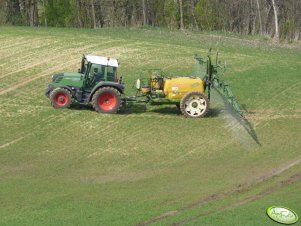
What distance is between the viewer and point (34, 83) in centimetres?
2783

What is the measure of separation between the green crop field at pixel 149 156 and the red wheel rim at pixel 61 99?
0.34m

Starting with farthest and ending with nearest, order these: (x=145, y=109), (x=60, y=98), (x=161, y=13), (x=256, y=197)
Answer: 1. (x=161, y=13)
2. (x=145, y=109)
3. (x=60, y=98)
4. (x=256, y=197)

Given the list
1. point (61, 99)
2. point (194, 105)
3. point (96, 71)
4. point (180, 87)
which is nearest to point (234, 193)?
point (194, 105)

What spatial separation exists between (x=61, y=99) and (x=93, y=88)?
1.34m

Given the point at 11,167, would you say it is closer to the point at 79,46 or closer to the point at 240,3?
the point at 79,46

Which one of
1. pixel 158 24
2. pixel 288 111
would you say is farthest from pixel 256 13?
pixel 288 111

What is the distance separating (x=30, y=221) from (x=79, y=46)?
69.5 ft

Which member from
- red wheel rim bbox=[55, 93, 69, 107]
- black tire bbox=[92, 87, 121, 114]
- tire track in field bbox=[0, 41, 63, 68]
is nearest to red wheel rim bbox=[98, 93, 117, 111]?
black tire bbox=[92, 87, 121, 114]

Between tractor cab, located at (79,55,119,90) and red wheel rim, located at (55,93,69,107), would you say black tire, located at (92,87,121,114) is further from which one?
red wheel rim, located at (55,93,69,107)

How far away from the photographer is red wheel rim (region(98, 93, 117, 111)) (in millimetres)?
22766

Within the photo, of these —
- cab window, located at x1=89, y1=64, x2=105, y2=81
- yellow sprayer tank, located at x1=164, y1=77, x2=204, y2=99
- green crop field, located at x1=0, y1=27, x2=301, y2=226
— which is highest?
cab window, located at x1=89, y1=64, x2=105, y2=81

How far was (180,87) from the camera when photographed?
22438 mm

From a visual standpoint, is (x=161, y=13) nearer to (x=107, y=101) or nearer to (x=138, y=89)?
(x=138, y=89)

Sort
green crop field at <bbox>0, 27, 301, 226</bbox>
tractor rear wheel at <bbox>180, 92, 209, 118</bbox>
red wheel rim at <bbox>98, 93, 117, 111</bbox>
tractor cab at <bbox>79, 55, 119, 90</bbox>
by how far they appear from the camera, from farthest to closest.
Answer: tractor cab at <bbox>79, 55, 119, 90</bbox> < red wheel rim at <bbox>98, 93, 117, 111</bbox> < tractor rear wheel at <bbox>180, 92, 209, 118</bbox> < green crop field at <bbox>0, 27, 301, 226</bbox>
